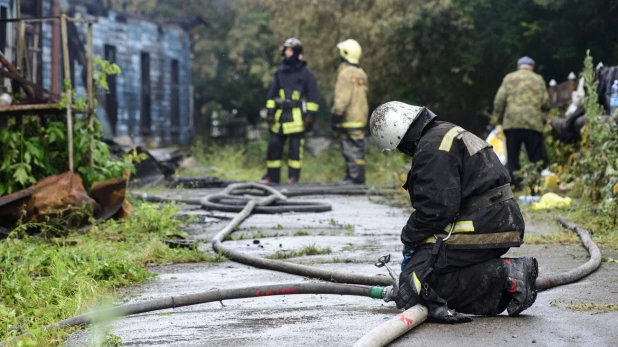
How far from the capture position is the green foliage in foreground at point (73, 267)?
215 inches

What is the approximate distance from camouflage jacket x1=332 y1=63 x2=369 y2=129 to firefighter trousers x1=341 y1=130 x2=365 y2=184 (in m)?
0.16

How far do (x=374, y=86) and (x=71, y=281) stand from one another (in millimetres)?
17306

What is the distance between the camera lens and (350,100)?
1655 cm

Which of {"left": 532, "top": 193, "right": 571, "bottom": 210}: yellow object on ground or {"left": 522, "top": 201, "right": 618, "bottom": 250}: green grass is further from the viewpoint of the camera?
{"left": 532, "top": 193, "right": 571, "bottom": 210}: yellow object on ground

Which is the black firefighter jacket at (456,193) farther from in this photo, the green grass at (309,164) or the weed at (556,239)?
the green grass at (309,164)

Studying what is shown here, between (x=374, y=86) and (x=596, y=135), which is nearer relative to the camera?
(x=596, y=135)

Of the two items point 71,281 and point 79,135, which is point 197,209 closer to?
point 79,135

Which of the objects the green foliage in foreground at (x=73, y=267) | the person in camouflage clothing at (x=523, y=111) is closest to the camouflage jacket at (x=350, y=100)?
the person in camouflage clothing at (x=523, y=111)

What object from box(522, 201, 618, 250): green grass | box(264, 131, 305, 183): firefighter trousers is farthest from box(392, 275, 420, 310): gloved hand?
box(264, 131, 305, 183): firefighter trousers

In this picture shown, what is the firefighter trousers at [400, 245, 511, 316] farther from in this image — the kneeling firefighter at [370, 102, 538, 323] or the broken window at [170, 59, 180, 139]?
the broken window at [170, 59, 180, 139]

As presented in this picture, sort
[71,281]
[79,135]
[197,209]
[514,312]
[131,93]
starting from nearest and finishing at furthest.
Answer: [514,312], [71,281], [79,135], [197,209], [131,93]

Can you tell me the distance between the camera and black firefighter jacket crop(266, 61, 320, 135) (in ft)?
53.9

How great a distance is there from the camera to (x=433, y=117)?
206 inches

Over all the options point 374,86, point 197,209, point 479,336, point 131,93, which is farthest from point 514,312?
point 131,93
